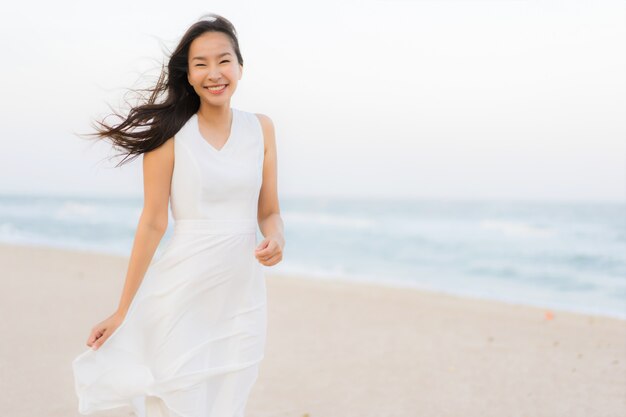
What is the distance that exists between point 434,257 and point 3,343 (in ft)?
51.9

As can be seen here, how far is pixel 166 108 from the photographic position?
2740 millimetres

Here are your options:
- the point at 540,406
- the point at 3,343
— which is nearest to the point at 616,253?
the point at 540,406

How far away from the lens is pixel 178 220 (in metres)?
2.72

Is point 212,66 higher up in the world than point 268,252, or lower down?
higher up

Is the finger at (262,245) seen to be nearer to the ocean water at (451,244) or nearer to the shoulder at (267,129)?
the shoulder at (267,129)

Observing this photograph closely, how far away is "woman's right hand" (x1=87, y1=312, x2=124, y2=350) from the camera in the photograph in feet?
8.61

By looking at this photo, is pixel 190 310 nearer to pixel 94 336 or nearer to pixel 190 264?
pixel 190 264

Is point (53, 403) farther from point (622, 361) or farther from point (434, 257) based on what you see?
point (434, 257)

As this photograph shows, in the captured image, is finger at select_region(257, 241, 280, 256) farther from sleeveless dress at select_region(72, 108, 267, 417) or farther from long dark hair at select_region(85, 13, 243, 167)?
long dark hair at select_region(85, 13, 243, 167)

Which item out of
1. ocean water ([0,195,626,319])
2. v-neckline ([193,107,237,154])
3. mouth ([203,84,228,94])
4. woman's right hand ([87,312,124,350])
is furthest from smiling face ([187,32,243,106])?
ocean water ([0,195,626,319])

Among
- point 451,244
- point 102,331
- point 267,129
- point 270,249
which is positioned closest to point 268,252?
point 270,249

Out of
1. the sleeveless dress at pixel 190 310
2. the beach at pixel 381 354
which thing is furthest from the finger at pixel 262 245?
the beach at pixel 381 354

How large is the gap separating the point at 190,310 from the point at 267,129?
80cm

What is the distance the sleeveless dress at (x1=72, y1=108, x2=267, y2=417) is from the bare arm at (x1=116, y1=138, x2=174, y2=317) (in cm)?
4
